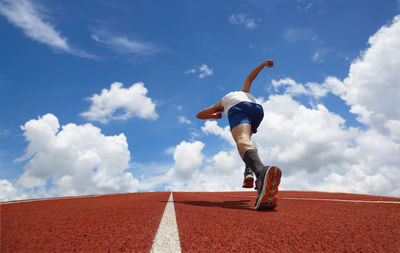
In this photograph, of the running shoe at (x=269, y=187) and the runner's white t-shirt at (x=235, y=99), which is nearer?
the running shoe at (x=269, y=187)

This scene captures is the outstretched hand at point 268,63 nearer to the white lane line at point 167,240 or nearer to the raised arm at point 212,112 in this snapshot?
the raised arm at point 212,112

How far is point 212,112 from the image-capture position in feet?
13.3

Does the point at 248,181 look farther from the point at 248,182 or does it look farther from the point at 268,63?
the point at 268,63

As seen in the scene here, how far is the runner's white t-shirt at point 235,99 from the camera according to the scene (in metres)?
3.32

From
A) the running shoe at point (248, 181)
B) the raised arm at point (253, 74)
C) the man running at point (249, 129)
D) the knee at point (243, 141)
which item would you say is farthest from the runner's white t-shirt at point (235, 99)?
the running shoe at point (248, 181)

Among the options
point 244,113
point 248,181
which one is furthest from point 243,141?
point 248,181

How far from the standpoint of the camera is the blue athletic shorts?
3.20m

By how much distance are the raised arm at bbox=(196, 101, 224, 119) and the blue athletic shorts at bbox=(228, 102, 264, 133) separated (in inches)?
22.7

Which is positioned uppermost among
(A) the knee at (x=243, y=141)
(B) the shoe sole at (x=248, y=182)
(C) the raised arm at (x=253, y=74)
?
(C) the raised arm at (x=253, y=74)

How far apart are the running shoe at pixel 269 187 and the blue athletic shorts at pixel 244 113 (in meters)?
1.01

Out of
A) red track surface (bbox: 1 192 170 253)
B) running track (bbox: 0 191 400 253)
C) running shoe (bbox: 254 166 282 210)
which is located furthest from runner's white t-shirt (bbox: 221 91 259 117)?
red track surface (bbox: 1 192 170 253)

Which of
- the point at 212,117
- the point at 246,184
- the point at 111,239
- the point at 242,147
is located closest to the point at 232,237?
the point at 111,239

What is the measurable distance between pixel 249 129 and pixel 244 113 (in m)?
0.28

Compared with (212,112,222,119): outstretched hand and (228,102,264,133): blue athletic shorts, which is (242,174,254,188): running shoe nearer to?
(228,102,264,133): blue athletic shorts
